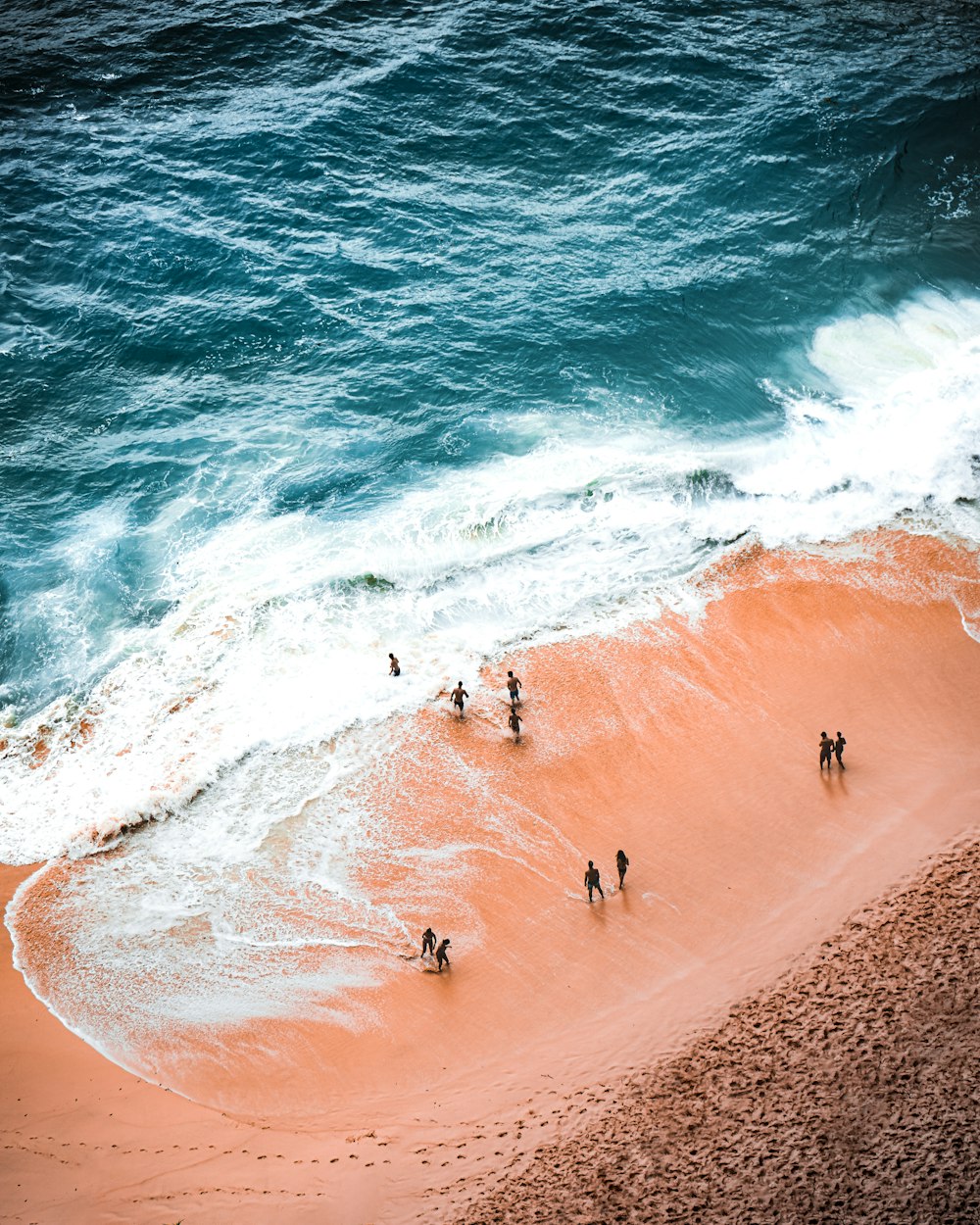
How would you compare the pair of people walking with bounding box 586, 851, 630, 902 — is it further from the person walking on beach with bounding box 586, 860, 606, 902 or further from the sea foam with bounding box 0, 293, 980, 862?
the sea foam with bounding box 0, 293, 980, 862

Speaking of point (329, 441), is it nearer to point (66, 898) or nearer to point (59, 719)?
point (59, 719)

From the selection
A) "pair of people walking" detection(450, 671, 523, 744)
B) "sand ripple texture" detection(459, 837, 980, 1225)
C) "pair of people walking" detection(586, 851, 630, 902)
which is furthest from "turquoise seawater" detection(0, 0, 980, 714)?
"sand ripple texture" detection(459, 837, 980, 1225)

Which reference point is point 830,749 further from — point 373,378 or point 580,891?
point 373,378

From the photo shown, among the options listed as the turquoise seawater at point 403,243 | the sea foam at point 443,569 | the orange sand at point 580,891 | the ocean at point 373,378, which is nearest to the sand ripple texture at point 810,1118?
the orange sand at point 580,891

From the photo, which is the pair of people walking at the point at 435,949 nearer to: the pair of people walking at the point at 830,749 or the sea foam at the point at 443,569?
the sea foam at the point at 443,569

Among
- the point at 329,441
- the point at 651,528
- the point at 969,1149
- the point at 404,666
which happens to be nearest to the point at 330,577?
the point at 404,666

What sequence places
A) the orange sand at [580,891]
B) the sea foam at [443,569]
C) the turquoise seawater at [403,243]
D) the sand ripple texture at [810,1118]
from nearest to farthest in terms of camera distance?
the sand ripple texture at [810,1118], the orange sand at [580,891], the sea foam at [443,569], the turquoise seawater at [403,243]
